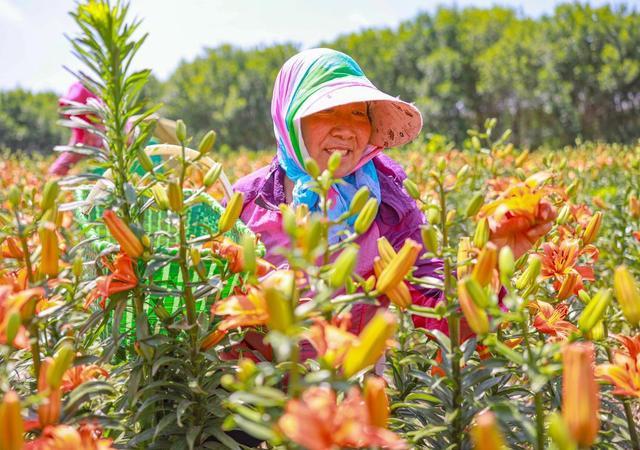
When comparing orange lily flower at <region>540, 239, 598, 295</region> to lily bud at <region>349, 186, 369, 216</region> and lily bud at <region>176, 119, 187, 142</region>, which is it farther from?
lily bud at <region>176, 119, 187, 142</region>

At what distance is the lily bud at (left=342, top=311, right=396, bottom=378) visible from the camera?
77cm

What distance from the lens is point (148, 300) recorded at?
1451 millimetres

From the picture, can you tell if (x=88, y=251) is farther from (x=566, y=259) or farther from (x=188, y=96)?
(x=188, y=96)

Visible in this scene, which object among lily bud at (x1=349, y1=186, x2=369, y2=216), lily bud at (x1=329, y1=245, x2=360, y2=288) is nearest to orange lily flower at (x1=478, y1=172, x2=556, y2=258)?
lily bud at (x1=349, y1=186, x2=369, y2=216)

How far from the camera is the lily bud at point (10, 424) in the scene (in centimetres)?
78

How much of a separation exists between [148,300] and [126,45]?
60 cm

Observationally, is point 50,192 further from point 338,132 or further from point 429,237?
point 338,132

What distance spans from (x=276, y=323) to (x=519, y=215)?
58 centimetres

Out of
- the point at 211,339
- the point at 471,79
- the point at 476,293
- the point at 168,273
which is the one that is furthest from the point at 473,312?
the point at 471,79

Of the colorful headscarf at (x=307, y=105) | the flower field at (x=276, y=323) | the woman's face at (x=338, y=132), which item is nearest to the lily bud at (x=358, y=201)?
the flower field at (x=276, y=323)

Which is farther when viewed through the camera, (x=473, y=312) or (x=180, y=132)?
(x=180, y=132)

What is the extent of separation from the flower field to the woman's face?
1.58ft

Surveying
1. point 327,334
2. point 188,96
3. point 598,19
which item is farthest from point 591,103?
point 327,334

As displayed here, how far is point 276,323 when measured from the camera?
2.58 feet
